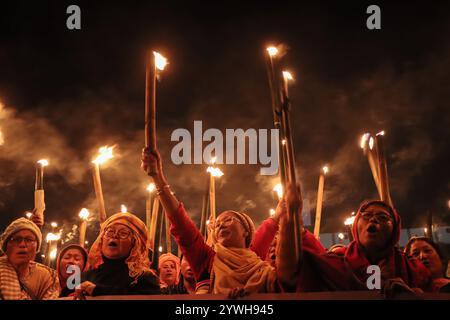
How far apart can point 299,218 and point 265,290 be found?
17.9 inches

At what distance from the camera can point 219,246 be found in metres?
2.81

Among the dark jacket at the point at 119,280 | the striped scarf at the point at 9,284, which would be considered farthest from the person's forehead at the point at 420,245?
the striped scarf at the point at 9,284

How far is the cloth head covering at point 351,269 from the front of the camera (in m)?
2.53

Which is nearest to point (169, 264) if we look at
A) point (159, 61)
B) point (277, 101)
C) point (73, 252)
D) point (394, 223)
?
point (73, 252)

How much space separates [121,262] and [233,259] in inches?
30.6

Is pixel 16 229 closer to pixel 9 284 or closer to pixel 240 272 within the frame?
pixel 9 284

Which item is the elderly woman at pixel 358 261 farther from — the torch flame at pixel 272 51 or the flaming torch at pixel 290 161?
the torch flame at pixel 272 51

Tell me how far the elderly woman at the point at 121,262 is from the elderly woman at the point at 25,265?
0.32 meters

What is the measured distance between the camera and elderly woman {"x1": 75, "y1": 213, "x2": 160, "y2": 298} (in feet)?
9.13

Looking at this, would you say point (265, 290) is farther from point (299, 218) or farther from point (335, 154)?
point (335, 154)

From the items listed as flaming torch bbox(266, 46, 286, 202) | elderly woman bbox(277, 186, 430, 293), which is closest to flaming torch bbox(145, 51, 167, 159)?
flaming torch bbox(266, 46, 286, 202)

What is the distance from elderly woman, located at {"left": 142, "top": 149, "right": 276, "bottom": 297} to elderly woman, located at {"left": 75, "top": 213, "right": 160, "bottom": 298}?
12.0 inches
